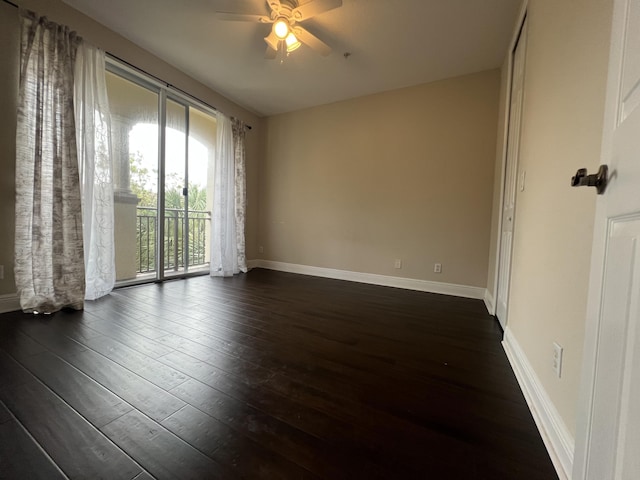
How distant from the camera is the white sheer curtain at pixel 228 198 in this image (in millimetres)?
3668

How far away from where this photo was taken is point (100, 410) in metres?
1.04

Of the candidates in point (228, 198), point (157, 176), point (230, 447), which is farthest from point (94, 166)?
point (230, 447)

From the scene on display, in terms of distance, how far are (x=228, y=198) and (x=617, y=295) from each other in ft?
12.7

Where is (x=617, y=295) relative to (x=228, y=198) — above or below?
below

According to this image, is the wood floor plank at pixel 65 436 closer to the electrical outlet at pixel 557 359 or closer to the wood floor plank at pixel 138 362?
the wood floor plank at pixel 138 362

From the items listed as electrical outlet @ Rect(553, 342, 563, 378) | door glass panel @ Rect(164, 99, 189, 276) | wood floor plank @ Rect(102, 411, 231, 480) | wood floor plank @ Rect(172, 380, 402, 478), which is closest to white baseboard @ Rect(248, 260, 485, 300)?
door glass panel @ Rect(164, 99, 189, 276)

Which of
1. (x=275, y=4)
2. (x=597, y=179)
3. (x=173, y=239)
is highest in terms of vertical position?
(x=275, y=4)

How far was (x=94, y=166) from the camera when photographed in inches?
92.9

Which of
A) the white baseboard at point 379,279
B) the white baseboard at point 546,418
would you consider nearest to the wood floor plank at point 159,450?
the white baseboard at point 546,418

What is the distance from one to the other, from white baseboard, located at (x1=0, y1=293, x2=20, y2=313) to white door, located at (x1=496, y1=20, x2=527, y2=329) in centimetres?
381

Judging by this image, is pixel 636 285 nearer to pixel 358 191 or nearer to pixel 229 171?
pixel 358 191

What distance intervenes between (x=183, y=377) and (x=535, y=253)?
191 centimetres

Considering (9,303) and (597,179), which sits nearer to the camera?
(597,179)

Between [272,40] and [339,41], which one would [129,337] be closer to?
[272,40]
